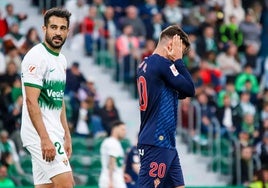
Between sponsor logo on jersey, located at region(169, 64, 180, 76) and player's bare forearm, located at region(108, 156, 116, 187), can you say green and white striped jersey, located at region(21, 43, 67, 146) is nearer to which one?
sponsor logo on jersey, located at region(169, 64, 180, 76)

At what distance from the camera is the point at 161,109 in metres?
11.7

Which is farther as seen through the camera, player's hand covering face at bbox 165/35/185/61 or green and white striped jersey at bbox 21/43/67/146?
player's hand covering face at bbox 165/35/185/61

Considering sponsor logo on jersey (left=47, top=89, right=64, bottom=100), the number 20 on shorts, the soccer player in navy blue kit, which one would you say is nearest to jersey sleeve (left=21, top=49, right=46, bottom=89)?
sponsor logo on jersey (left=47, top=89, right=64, bottom=100)

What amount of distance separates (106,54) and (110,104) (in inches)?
107

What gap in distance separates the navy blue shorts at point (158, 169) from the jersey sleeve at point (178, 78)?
0.65m

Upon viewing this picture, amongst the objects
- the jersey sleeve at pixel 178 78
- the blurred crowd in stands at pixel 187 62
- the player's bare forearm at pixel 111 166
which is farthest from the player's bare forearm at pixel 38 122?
the blurred crowd in stands at pixel 187 62

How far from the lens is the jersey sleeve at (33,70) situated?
11.3 m

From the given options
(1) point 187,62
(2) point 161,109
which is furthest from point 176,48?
(1) point 187,62

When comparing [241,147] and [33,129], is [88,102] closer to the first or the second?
[241,147]

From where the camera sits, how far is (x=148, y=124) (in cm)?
1171

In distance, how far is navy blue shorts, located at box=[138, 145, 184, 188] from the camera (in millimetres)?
11695

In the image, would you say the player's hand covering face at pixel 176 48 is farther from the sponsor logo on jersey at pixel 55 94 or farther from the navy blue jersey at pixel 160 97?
the sponsor logo on jersey at pixel 55 94

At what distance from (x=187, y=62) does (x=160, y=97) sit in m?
13.8

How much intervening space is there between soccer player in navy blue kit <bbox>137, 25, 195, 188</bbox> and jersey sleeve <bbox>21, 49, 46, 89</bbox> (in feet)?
3.54
